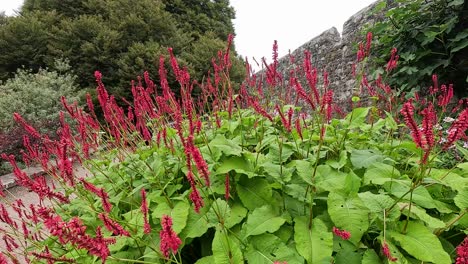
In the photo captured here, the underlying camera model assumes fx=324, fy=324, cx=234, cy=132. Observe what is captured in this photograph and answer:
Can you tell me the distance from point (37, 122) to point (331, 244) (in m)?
9.58

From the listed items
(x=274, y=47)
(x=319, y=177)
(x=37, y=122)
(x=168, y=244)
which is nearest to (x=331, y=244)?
(x=319, y=177)

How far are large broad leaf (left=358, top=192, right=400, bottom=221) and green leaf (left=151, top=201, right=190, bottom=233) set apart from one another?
759 millimetres

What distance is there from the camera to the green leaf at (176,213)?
142 cm

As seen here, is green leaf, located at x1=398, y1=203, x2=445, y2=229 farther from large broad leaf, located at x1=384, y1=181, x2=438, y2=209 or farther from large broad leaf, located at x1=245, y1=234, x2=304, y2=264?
large broad leaf, located at x1=245, y1=234, x2=304, y2=264

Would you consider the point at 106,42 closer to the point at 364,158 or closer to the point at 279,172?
the point at 279,172

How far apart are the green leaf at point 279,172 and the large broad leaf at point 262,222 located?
0.14 m

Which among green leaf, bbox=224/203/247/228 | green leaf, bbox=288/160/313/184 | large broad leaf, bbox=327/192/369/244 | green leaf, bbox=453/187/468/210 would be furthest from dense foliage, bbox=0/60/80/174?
green leaf, bbox=453/187/468/210

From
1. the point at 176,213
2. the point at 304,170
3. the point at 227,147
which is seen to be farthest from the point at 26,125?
the point at 304,170

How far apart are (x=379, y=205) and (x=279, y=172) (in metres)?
0.46

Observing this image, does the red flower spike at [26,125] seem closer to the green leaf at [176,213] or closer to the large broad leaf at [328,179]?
the green leaf at [176,213]

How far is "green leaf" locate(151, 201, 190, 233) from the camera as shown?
142 centimetres

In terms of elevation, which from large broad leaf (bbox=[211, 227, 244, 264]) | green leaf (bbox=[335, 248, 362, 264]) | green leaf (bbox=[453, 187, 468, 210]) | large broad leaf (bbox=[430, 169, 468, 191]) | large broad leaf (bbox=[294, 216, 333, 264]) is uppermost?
large broad leaf (bbox=[211, 227, 244, 264])

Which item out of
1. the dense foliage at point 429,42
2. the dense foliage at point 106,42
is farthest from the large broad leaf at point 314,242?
the dense foliage at point 106,42

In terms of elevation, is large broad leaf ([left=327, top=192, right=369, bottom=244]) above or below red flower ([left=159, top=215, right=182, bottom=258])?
below
